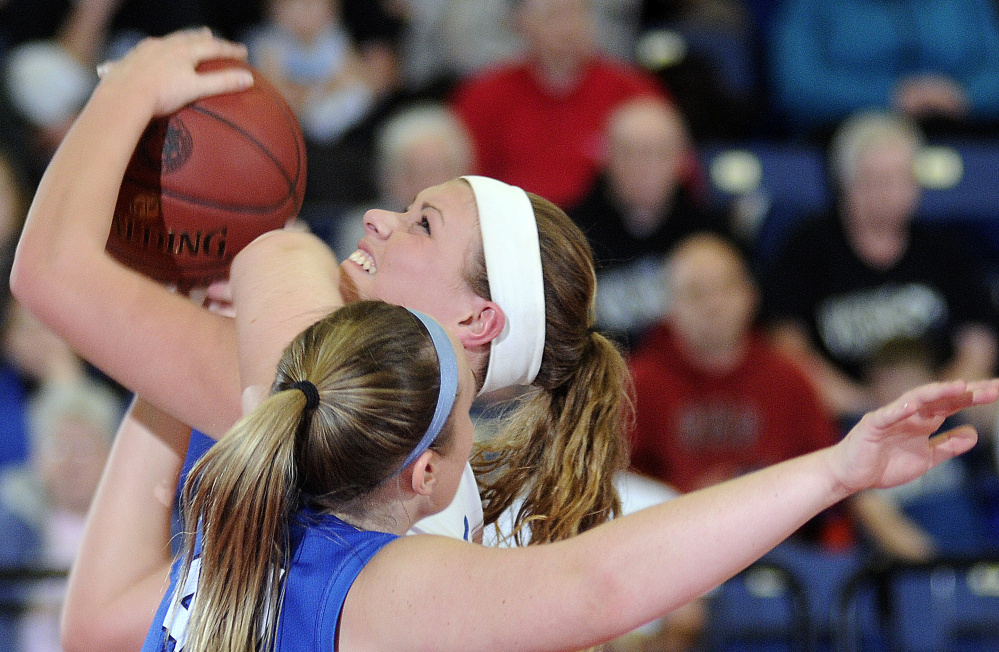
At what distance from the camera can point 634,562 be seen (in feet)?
4.75

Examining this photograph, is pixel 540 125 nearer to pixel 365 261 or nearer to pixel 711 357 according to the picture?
pixel 711 357

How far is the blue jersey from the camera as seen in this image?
154cm

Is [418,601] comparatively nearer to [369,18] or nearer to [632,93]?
[632,93]

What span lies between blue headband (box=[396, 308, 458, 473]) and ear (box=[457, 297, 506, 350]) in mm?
341

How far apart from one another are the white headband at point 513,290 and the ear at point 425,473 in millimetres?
351

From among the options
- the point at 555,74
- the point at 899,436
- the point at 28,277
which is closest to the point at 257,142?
the point at 28,277

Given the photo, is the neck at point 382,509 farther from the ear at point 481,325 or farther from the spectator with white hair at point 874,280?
the spectator with white hair at point 874,280

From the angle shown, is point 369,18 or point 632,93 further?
point 369,18

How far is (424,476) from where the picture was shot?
5.37 ft

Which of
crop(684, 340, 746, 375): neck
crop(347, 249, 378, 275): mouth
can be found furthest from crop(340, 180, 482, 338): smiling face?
crop(684, 340, 746, 375): neck

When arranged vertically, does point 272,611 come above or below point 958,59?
above

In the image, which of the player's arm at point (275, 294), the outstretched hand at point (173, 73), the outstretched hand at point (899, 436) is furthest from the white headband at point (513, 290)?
the outstretched hand at point (899, 436)

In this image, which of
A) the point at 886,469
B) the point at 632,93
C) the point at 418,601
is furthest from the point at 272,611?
the point at 632,93

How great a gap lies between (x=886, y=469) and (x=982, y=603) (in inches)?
106
